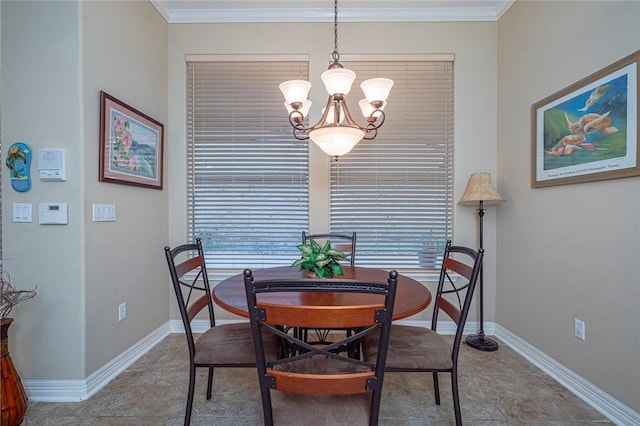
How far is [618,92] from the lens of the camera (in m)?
1.65

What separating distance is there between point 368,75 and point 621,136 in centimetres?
191

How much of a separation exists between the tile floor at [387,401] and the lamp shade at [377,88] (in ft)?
5.93

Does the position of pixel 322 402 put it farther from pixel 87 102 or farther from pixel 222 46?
pixel 222 46

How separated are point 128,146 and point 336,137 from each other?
1641 mm

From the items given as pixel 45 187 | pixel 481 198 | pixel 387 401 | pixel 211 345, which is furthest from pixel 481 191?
pixel 45 187

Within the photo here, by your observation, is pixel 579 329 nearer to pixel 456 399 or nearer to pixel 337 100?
pixel 456 399

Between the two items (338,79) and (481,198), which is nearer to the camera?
(338,79)

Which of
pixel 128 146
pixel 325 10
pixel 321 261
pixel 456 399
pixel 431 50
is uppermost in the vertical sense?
pixel 325 10

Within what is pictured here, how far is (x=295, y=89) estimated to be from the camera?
167cm

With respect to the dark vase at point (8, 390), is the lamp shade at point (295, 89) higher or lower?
higher

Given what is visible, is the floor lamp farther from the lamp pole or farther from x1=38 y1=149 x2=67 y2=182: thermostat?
→ x1=38 y1=149 x2=67 y2=182: thermostat

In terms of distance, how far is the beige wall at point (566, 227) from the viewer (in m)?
1.61

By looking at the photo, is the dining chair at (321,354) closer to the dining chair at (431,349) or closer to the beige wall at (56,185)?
the dining chair at (431,349)

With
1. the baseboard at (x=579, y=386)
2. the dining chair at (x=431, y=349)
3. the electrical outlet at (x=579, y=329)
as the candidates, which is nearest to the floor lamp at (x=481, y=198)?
the baseboard at (x=579, y=386)
